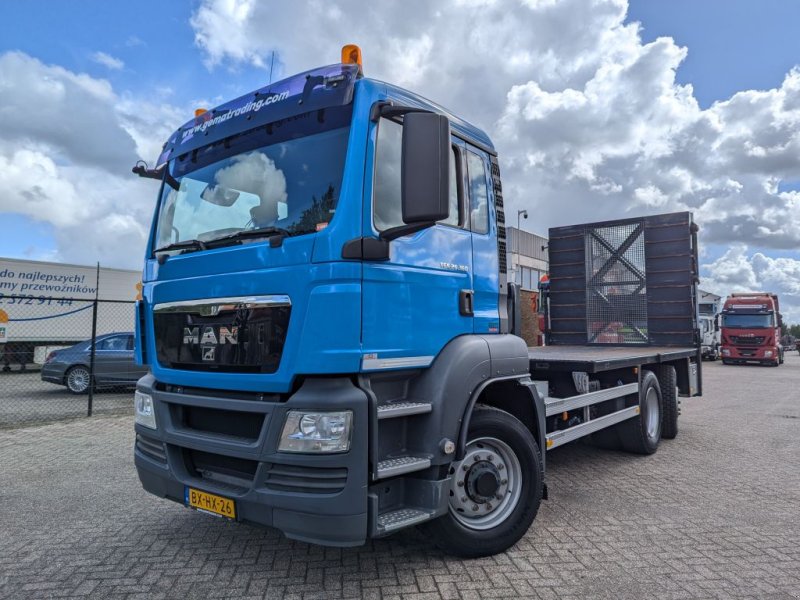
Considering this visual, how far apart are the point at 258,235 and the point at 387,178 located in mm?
822

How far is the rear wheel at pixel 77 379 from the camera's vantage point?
1227 centimetres

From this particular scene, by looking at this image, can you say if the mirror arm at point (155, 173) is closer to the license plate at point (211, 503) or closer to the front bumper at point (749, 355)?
the license plate at point (211, 503)

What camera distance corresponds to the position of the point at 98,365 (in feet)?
39.8

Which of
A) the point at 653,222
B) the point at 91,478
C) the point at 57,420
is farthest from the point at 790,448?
the point at 57,420

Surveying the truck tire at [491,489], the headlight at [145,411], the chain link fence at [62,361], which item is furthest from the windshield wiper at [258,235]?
the chain link fence at [62,361]

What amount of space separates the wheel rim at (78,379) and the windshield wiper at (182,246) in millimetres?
10457

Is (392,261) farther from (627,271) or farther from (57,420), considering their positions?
(57,420)

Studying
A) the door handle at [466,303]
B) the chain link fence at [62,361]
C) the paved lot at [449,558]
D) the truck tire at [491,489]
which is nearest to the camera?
the paved lot at [449,558]

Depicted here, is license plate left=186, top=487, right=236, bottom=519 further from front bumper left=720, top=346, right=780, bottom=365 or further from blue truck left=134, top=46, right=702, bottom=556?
front bumper left=720, top=346, right=780, bottom=365

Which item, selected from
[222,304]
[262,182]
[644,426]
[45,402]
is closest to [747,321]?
[644,426]

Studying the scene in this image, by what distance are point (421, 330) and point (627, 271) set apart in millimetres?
5752

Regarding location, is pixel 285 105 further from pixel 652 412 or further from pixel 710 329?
pixel 710 329

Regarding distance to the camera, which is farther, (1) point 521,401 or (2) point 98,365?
(2) point 98,365

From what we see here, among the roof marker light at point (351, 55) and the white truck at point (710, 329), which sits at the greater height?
the roof marker light at point (351, 55)
